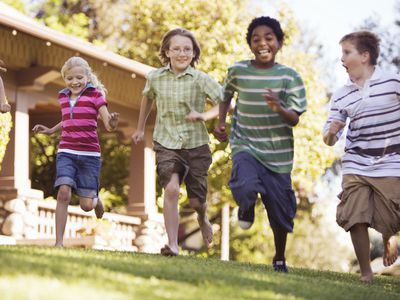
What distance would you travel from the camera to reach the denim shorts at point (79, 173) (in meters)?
9.32

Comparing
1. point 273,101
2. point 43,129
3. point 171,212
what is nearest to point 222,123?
point 273,101

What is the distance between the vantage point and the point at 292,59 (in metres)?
28.6

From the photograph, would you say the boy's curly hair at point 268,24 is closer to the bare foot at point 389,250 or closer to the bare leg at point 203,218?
the bare leg at point 203,218

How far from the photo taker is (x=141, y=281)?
6.19 m

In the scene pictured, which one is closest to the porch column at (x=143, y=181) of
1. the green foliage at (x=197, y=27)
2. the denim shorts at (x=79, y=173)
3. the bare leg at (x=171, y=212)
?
the green foliage at (x=197, y=27)

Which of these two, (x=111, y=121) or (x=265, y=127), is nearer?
(x=265, y=127)

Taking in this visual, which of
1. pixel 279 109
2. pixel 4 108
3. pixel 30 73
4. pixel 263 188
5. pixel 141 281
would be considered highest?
pixel 30 73

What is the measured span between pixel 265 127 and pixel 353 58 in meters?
1.11

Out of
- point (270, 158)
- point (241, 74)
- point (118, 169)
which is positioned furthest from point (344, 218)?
point (118, 169)

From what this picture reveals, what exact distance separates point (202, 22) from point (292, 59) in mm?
3708

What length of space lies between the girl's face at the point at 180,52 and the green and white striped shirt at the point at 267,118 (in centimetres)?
121

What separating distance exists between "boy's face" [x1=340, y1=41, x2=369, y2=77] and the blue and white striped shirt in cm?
15

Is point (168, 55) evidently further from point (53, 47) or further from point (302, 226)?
point (302, 226)

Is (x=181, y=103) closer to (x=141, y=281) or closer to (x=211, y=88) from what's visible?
(x=211, y=88)
